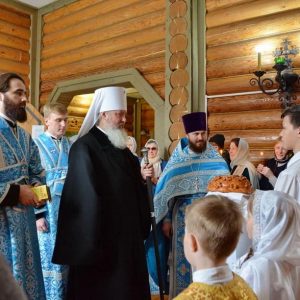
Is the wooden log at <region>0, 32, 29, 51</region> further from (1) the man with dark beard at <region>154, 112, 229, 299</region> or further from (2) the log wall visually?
(1) the man with dark beard at <region>154, 112, 229, 299</region>

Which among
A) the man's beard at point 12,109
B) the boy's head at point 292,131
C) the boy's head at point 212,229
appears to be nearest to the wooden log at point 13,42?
the man's beard at point 12,109

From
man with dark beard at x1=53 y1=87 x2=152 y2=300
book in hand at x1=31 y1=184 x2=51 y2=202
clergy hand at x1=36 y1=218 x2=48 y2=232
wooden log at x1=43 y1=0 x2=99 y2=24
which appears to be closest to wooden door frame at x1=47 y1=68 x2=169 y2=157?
wooden log at x1=43 y1=0 x2=99 y2=24

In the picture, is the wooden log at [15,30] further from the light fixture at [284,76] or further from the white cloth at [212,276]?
the white cloth at [212,276]

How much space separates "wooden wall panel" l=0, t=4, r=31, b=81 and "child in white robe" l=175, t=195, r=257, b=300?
7.03 meters

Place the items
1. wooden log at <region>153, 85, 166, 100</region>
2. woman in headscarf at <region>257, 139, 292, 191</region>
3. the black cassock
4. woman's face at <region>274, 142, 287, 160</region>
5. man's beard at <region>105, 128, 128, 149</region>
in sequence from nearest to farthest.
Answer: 1. the black cassock
2. man's beard at <region>105, 128, 128, 149</region>
3. woman in headscarf at <region>257, 139, 292, 191</region>
4. woman's face at <region>274, 142, 287, 160</region>
5. wooden log at <region>153, 85, 166, 100</region>

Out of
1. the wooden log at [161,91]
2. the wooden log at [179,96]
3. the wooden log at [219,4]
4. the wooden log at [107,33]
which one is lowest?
the wooden log at [179,96]

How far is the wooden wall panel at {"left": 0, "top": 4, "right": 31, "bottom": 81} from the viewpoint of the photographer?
7.64m

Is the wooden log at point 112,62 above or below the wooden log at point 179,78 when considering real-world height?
above

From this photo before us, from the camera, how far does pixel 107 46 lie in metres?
6.89

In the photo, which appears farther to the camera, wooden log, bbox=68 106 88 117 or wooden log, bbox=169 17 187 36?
wooden log, bbox=68 106 88 117

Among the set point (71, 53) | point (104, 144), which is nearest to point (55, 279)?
point (104, 144)

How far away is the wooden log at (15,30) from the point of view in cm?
762

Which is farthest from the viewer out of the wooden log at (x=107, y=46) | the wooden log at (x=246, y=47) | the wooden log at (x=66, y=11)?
the wooden log at (x=66, y=11)

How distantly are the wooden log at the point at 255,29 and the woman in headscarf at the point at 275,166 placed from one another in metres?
1.30
